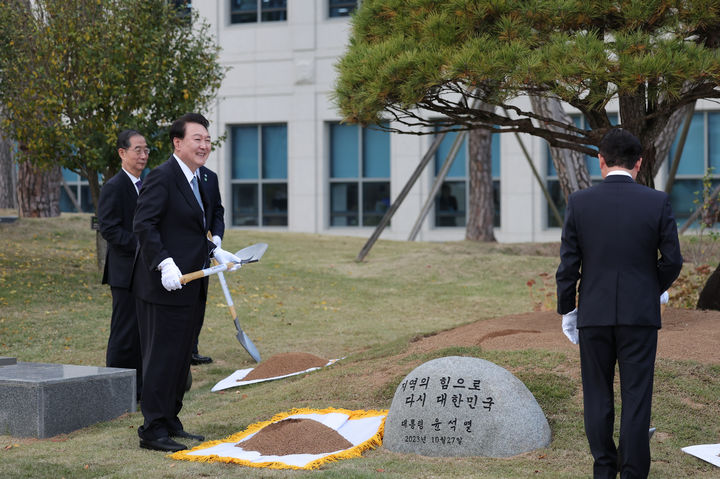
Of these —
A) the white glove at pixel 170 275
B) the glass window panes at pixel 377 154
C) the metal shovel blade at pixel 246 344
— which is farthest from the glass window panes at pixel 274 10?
the white glove at pixel 170 275

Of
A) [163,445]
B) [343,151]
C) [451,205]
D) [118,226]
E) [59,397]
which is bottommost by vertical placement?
[163,445]

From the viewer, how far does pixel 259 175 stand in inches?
973

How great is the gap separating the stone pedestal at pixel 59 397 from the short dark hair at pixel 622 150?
3646 millimetres

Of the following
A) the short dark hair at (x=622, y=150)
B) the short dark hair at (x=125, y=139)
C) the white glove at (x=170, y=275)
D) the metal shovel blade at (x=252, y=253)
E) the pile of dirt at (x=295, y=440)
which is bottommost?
the pile of dirt at (x=295, y=440)

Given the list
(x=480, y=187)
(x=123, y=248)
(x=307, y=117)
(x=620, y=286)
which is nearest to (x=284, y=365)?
(x=123, y=248)

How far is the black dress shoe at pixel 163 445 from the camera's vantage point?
17.3 ft

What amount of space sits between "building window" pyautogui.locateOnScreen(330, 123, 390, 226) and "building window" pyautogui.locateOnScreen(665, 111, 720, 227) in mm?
7065

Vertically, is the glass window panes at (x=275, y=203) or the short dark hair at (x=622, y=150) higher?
the short dark hair at (x=622, y=150)

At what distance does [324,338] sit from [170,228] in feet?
17.5

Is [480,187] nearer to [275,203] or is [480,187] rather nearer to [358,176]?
[358,176]

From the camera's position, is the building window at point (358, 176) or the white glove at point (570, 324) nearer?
the white glove at point (570, 324)

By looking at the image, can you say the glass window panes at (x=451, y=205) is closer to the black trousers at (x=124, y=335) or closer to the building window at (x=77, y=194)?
the building window at (x=77, y=194)

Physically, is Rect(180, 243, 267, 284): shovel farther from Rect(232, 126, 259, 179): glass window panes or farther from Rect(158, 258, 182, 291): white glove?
Rect(232, 126, 259, 179): glass window panes

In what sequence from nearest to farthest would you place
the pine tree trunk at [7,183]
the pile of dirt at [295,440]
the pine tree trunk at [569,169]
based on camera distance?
the pile of dirt at [295,440], the pine tree trunk at [569,169], the pine tree trunk at [7,183]
